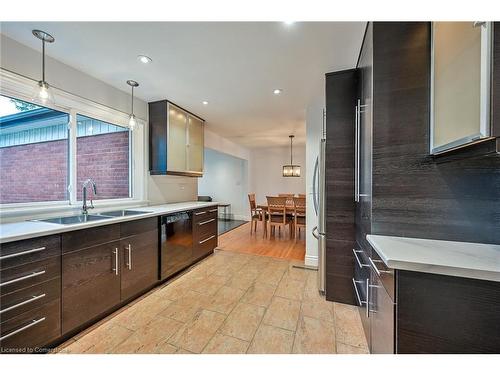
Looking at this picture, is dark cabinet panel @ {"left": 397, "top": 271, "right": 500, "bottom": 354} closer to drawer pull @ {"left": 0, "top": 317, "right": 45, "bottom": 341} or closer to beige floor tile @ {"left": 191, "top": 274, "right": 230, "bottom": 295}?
beige floor tile @ {"left": 191, "top": 274, "right": 230, "bottom": 295}

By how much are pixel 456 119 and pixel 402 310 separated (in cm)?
94

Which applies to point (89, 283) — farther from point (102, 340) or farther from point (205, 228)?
point (205, 228)

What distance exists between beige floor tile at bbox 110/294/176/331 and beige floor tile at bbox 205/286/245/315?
17.3 inches

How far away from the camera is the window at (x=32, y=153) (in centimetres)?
177

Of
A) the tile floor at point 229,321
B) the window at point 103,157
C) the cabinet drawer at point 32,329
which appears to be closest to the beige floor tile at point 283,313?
the tile floor at point 229,321

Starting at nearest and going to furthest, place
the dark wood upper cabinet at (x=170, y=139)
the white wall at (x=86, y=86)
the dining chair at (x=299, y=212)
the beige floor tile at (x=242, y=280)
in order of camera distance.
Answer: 1. the white wall at (x=86, y=86)
2. the beige floor tile at (x=242, y=280)
3. the dark wood upper cabinet at (x=170, y=139)
4. the dining chair at (x=299, y=212)

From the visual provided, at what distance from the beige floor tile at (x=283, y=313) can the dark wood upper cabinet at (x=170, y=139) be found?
7.15 feet

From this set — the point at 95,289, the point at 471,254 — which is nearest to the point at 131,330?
the point at 95,289

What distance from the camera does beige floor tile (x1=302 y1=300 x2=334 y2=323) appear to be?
6.22 feet

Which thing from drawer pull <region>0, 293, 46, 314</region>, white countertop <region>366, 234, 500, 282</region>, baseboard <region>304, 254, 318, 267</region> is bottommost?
baseboard <region>304, 254, 318, 267</region>

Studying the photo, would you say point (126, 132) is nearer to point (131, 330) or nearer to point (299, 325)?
point (131, 330)

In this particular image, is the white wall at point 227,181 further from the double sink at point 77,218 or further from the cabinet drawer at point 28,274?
the cabinet drawer at point 28,274

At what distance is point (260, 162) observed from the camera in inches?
284

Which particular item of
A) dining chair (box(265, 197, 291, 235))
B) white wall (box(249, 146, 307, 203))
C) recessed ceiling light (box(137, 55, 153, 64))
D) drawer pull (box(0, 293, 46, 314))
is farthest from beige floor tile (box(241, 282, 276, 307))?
white wall (box(249, 146, 307, 203))
